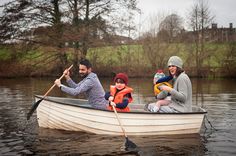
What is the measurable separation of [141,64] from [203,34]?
5.37 meters

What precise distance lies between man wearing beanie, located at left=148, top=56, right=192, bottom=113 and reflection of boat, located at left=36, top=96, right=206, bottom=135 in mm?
231

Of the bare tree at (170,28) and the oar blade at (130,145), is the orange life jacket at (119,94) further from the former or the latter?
the bare tree at (170,28)

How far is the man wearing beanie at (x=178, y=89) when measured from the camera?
677 cm

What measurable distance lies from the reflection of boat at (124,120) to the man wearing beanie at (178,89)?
9.1 inches

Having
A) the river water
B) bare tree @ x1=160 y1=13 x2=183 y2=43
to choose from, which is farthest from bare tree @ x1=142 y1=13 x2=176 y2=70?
the river water

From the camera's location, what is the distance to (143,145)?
257 inches

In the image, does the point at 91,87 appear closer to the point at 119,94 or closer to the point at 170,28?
the point at 119,94

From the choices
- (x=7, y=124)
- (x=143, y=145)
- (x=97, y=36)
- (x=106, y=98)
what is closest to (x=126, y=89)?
(x=106, y=98)

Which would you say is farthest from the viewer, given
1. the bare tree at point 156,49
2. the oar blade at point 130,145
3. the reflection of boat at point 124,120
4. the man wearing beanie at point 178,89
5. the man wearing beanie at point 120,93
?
the bare tree at point 156,49

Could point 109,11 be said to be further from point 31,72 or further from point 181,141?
point 181,141

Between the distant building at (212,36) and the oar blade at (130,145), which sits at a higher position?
the distant building at (212,36)

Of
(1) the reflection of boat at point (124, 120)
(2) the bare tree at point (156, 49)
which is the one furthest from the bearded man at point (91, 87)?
(2) the bare tree at point (156, 49)

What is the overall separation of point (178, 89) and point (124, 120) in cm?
121

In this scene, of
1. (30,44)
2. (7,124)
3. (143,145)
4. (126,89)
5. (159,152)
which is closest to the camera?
(159,152)
